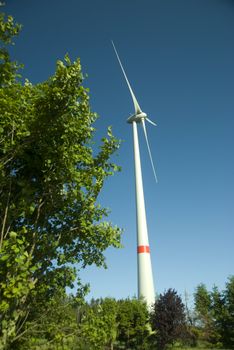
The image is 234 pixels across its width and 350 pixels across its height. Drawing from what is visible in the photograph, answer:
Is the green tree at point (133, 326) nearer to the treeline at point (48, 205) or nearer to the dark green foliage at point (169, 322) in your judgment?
the dark green foliage at point (169, 322)

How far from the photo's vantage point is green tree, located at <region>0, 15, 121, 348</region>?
21.2 ft

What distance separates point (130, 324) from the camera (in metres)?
48.8

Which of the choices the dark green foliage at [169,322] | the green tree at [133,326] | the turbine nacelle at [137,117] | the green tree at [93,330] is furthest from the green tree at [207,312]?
the green tree at [93,330]

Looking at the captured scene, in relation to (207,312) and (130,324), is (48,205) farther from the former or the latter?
(207,312)

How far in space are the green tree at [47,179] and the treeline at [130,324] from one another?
40 centimetres

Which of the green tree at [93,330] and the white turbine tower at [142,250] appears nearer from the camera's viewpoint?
the green tree at [93,330]

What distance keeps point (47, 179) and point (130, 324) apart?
154 feet

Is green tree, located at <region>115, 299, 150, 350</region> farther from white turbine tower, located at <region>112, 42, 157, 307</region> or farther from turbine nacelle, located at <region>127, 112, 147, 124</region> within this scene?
turbine nacelle, located at <region>127, 112, 147, 124</region>

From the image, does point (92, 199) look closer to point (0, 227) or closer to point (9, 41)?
point (0, 227)

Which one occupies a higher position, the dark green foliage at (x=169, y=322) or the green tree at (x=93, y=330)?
the dark green foliage at (x=169, y=322)

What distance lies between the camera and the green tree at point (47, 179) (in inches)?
255

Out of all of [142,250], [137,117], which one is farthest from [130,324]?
[137,117]

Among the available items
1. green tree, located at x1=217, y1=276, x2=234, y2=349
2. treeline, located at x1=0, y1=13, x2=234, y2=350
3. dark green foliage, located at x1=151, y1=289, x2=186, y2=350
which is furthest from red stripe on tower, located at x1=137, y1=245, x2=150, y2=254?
treeline, located at x1=0, y1=13, x2=234, y2=350

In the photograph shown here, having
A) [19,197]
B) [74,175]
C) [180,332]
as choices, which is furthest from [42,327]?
[180,332]
